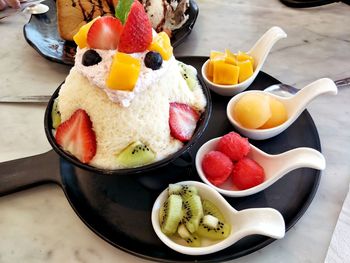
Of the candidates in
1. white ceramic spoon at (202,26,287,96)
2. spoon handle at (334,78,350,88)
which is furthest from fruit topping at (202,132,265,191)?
spoon handle at (334,78,350,88)

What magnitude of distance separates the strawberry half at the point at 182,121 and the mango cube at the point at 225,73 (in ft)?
0.95

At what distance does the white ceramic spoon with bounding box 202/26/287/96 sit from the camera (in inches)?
48.6

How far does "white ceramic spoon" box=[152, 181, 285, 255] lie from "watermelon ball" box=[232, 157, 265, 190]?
0.10 metres

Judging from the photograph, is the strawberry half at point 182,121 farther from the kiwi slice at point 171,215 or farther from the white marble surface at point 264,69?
the white marble surface at point 264,69

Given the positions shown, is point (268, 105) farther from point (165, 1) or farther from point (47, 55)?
point (47, 55)

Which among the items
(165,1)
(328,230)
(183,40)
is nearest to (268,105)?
(328,230)

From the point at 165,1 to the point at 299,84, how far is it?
2.05 feet

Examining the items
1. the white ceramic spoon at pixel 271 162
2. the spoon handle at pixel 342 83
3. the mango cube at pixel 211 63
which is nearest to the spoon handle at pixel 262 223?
the white ceramic spoon at pixel 271 162

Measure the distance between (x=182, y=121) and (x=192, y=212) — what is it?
232mm

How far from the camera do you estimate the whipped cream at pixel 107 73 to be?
87 cm

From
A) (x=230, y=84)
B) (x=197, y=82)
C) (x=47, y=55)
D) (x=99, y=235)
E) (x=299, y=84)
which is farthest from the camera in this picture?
(x=47, y=55)

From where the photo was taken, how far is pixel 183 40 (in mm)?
1495

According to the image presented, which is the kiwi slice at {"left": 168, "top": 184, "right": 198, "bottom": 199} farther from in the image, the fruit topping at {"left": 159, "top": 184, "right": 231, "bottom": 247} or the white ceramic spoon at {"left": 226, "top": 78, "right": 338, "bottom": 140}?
the white ceramic spoon at {"left": 226, "top": 78, "right": 338, "bottom": 140}

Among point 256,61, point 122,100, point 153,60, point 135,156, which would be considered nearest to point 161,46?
point 153,60
